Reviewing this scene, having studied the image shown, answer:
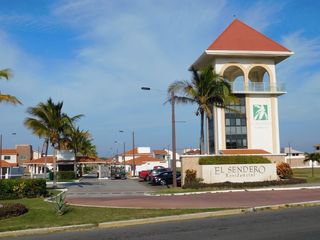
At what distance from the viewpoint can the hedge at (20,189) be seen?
26.4 m

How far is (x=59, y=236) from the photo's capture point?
41.5 ft

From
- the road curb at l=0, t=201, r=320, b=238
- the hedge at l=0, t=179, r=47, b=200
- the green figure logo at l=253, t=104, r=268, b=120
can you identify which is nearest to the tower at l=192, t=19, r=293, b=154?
the green figure logo at l=253, t=104, r=268, b=120

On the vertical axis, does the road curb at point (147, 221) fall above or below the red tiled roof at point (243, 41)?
below

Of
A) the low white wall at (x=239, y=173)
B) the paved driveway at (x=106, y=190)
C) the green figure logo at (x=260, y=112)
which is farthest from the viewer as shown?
the green figure logo at (x=260, y=112)

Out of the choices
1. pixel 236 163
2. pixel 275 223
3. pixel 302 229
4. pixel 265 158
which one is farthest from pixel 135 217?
pixel 265 158

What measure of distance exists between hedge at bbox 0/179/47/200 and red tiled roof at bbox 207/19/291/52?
29984 millimetres

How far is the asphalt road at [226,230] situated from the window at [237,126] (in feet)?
121

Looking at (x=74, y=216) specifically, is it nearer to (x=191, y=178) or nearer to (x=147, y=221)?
(x=147, y=221)

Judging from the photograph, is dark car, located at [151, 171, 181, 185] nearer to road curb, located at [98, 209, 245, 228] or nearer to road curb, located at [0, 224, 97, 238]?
road curb, located at [98, 209, 245, 228]

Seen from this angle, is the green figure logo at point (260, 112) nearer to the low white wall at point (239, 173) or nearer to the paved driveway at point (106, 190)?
the paved driveway at point (106, 190)

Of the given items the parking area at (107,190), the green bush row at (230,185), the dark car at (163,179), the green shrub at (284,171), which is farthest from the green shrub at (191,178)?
the dark car at (163,179)

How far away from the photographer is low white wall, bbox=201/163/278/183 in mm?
34375

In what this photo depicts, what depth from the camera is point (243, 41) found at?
53.9 metres

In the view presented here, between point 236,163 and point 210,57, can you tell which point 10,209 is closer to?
point 236,163
